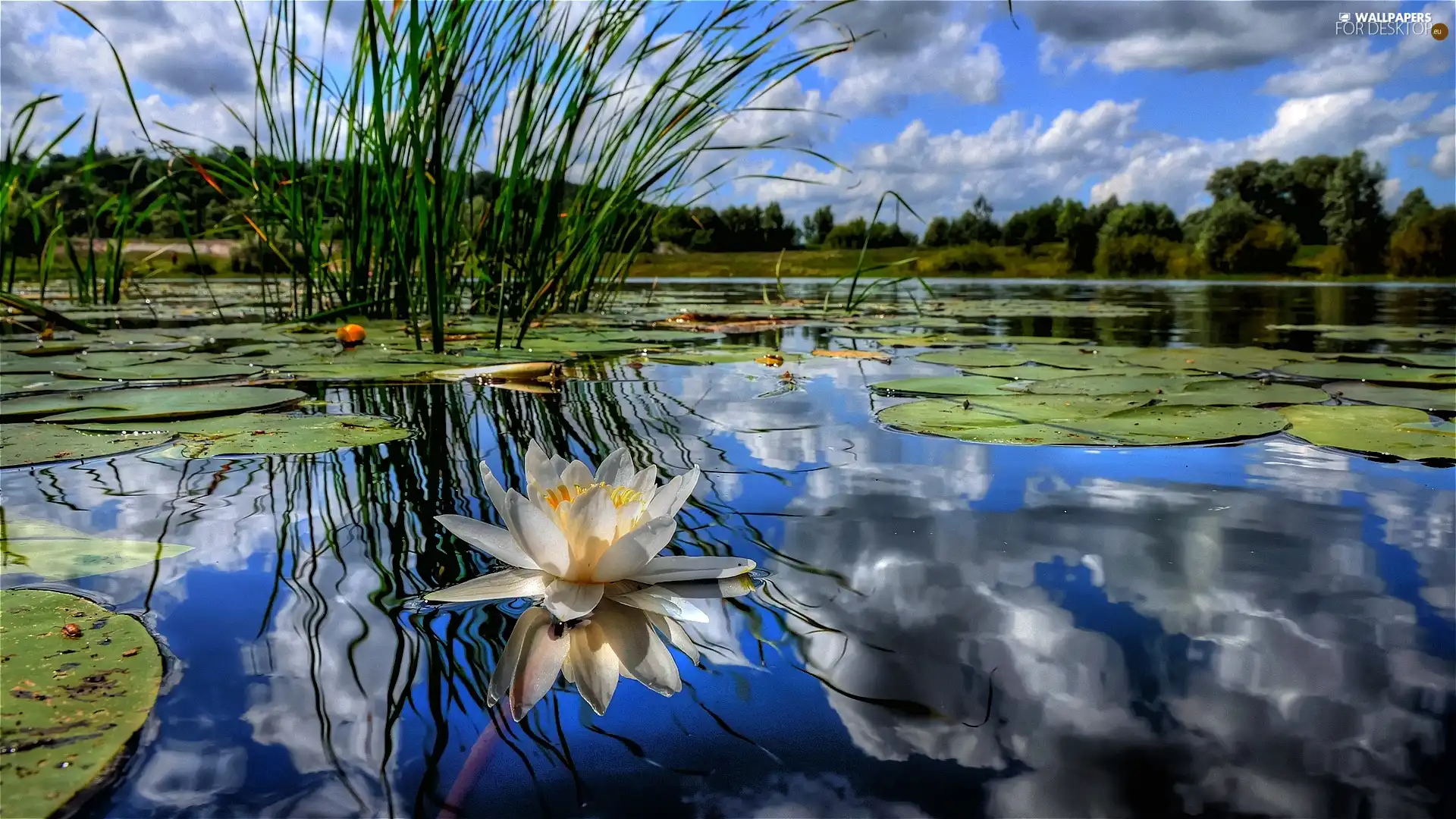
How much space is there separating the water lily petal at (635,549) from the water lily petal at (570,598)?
0.01 meters

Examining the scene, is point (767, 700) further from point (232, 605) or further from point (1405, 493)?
point (1405, 493)

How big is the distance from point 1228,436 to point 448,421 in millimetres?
1114

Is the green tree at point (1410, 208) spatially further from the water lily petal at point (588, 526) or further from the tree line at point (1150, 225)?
the water lily petal at point (588, 526)

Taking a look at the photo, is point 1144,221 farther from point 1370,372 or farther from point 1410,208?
point 1370,372

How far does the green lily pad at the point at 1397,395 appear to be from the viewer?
1.37 m

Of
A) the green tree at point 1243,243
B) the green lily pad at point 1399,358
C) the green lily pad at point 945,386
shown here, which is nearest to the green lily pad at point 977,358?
the green lily pad at point 945,386

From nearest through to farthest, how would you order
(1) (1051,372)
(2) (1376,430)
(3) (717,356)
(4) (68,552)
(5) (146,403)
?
1. (4) (68,552)
2. (2) (1376,430)
3. (5) (146,403)
4. (1) (1051,372)
5. (3) (717,356)

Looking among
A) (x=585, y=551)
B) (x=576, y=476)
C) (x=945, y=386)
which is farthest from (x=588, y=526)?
(x=945, y=386)

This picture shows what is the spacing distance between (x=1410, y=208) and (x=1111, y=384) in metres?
31.2

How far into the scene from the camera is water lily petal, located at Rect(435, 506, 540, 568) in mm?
579

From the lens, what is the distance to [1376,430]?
1.15 meters

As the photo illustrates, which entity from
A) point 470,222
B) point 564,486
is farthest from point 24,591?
Result: point 470,222

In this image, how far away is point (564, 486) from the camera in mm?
609

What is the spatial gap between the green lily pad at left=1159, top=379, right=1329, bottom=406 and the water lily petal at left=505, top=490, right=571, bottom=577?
1.14 metres
